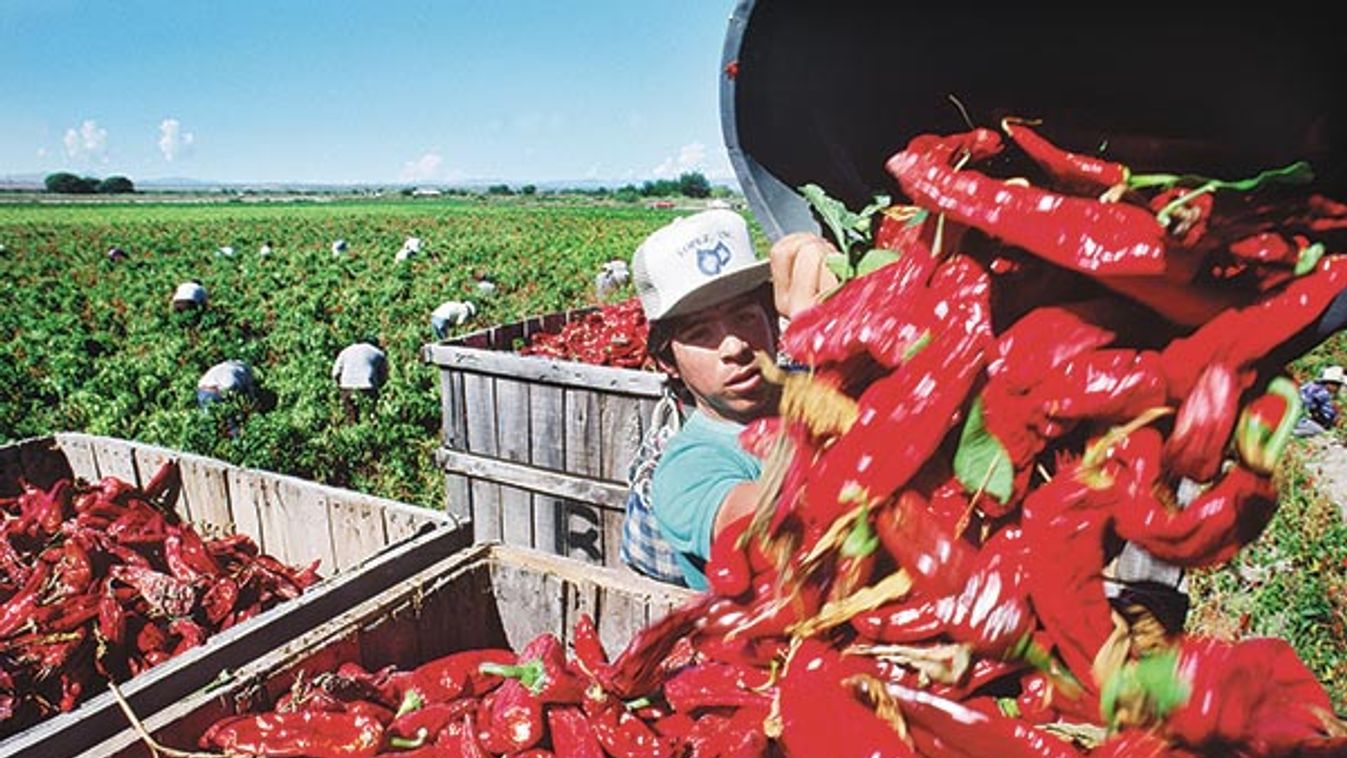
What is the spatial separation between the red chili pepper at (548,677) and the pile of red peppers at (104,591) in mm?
1846

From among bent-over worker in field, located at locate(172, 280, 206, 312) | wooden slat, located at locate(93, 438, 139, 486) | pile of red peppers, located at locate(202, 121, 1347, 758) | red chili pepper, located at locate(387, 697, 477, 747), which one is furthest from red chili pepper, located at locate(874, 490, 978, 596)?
bent-over worker in field, located at locate(172, 280, 206, 312)

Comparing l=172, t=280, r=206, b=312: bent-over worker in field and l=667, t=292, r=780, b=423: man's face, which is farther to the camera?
l=172, t=280, r=206, b=312: bent-over worker in field

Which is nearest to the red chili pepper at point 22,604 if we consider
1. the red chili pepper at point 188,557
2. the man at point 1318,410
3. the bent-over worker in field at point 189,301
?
the red chili pepper at point 188,557

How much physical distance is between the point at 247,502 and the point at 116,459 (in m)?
1.19

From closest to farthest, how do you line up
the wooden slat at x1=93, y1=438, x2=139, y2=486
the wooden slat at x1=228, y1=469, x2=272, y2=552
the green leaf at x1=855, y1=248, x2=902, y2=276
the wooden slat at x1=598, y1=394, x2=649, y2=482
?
the green leaf at x1=855, y1=248, x2=902, y2=276
the wooden slat at x1=228, y1=469, x2=272, y2=552
the wooden slat at x1=598, y1=394, x2=649, y2=482
the wooden slat at x1=93, y1=438, x2=139, y2=486

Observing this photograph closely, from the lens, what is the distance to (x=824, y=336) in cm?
177

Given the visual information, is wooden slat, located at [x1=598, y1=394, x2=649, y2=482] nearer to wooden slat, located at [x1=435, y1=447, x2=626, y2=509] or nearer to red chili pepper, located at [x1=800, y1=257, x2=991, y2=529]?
wooden slat, located at [x1=435, y1=447, x2=626, y2=509]

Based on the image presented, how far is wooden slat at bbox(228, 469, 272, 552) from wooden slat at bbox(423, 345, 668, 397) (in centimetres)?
142

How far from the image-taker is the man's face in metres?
2.71

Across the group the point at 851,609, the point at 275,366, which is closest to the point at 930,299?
the point at 851,609

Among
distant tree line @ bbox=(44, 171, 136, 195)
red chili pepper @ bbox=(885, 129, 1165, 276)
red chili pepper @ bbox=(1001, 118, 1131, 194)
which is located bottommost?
distant tree line @ bbox=(44, 171, 136, 195)

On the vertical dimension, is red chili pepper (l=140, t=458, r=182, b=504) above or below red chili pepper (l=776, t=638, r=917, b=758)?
below

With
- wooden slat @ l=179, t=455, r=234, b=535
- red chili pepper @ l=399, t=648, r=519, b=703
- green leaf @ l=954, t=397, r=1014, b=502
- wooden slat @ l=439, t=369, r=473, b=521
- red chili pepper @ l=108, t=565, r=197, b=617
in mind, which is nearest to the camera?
green leaf @ l=954, t=397, r=1014, b=502

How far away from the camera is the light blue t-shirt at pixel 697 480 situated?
8.03ft
